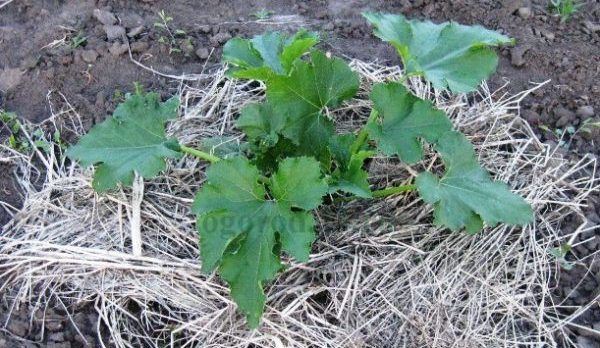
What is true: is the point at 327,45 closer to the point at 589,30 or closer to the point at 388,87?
the point at 388,87

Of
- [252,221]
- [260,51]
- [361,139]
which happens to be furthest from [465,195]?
[260,51]

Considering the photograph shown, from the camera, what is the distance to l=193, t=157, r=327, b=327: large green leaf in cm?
207

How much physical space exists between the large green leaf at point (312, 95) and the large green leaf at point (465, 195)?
402mm

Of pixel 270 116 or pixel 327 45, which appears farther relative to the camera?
pixel 327 45

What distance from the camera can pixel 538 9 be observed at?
3.34 metres

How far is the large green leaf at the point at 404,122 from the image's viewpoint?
2.28 metres

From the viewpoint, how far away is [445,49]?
245 centimetres

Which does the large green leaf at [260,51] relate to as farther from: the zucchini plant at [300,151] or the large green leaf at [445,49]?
the large green leaf at [445,49]

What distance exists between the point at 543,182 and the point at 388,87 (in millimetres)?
799

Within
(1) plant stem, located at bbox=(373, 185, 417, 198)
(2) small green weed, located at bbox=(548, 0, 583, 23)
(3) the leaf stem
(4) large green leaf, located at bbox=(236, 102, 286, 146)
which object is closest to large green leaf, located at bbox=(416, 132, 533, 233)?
(1) plant stem, located at bbox=(373, 185, 417, 198)

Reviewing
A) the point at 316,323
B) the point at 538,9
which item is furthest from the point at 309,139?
the point at 538,9

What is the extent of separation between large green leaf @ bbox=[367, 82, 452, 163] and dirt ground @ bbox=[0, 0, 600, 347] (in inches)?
29.8

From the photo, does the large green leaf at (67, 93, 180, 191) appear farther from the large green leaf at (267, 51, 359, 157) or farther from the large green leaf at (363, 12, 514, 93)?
the large green leaf at (363, 12, 514, 93)

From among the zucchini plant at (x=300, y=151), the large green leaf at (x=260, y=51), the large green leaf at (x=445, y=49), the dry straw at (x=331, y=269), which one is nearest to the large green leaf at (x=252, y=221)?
the zucchini plant at (x=300, y=151)
